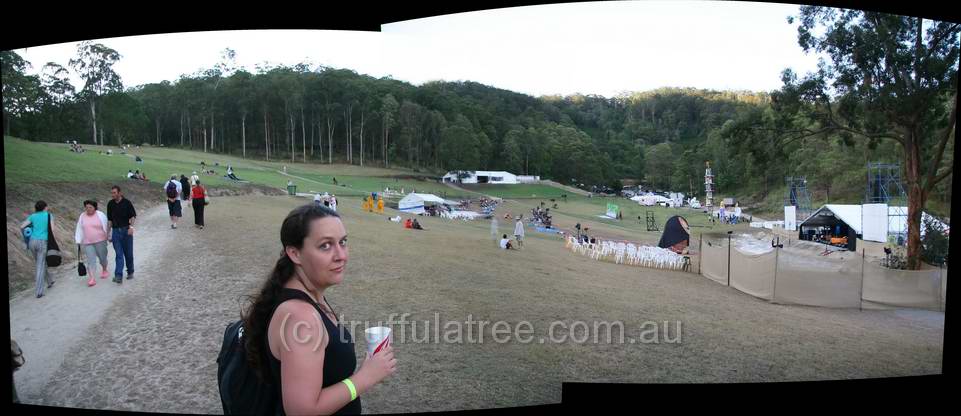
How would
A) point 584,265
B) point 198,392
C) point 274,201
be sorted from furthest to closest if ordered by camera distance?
point 584,265
point 274,201
point 198,392

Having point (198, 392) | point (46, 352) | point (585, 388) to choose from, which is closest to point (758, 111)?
point (585, 388)

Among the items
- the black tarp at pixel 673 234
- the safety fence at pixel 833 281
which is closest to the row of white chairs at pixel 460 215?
the black tarp at pixel 673 234

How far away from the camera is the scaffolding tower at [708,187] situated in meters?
7.43

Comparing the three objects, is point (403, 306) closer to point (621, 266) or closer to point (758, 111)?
point (621, 266)

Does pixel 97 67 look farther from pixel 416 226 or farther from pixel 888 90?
pixel 888 90

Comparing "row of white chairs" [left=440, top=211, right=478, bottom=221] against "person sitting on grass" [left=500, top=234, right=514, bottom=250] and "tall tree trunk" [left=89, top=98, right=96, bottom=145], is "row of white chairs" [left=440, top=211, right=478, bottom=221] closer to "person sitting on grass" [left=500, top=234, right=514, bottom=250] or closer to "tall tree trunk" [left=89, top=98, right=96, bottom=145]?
"person sitting on grass" [left=500, top=234, right=514, bottom=250]

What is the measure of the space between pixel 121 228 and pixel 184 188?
3.04 feet

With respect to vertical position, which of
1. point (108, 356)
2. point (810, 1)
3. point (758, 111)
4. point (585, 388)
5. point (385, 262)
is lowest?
point (585, 388)

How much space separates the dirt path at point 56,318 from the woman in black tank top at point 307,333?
405cm

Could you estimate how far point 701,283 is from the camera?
7.01 metres

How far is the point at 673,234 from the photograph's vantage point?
7297mm

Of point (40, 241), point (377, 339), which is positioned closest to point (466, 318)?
point (377, 339)

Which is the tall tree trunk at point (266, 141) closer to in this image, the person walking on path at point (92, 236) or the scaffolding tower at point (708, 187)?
the person walking on path at point (92, 236)

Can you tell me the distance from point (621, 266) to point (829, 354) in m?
2.46
